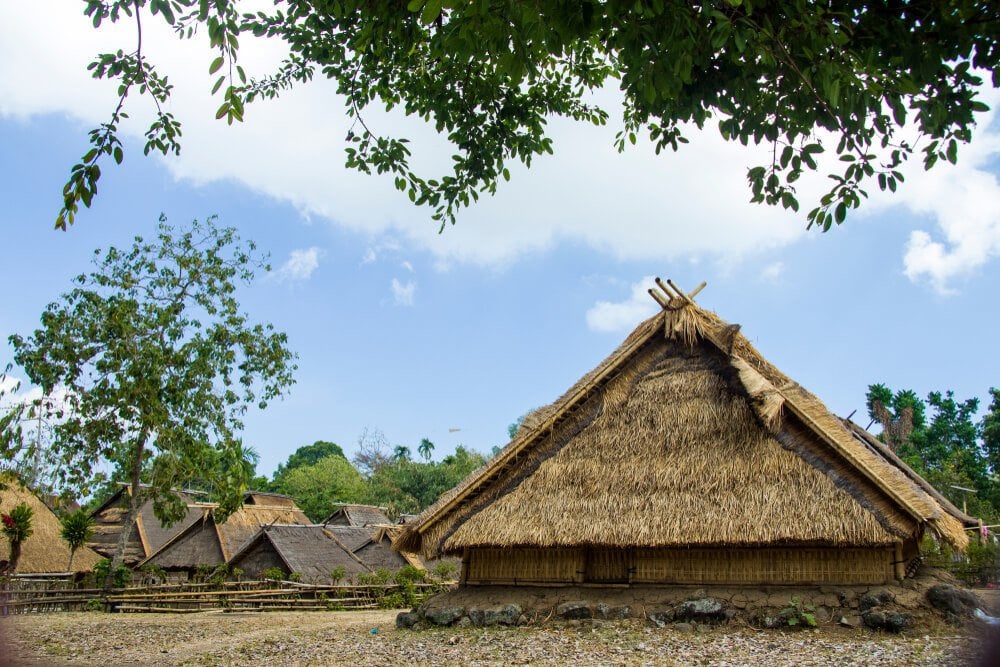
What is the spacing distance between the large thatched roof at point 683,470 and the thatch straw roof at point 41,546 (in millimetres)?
16926

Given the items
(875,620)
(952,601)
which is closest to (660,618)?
(875,620)

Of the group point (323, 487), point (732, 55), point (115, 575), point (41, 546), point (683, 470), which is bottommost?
point (115, 575)

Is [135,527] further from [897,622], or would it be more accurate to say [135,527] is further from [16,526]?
[897,622]

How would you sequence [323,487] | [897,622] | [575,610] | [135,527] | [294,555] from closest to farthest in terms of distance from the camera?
1. [897,622]
2. [575,610]
3. [294,555]
4. [135,527]
5. [323,487]

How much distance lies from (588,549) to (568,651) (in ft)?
7.17

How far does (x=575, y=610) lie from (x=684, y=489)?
6.30ft

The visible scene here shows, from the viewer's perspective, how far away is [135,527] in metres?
25.4

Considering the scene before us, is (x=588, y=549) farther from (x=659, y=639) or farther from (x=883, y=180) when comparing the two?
(x=883, y=180)

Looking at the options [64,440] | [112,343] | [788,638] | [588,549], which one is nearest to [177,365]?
[112,343]

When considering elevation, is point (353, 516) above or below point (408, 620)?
above

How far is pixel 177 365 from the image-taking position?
18.4 m

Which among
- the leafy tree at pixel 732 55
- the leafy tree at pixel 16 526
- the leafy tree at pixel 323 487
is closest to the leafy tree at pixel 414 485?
the leafy tree at pixel 323 487

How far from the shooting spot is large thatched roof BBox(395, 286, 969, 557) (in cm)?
739

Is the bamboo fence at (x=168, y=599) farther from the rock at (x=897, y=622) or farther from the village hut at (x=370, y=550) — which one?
the rock at (x=897, y=622)
